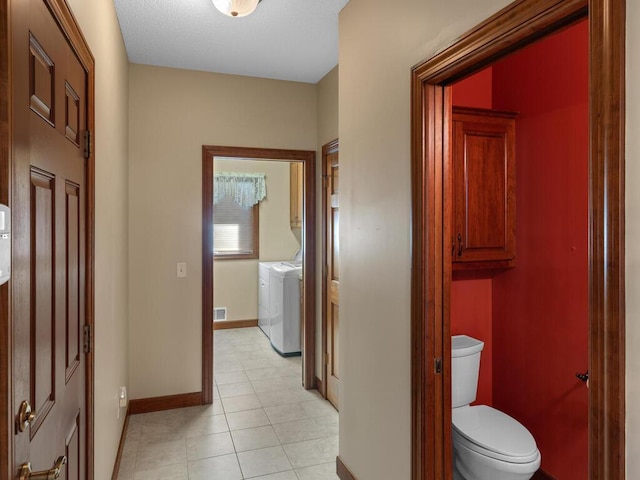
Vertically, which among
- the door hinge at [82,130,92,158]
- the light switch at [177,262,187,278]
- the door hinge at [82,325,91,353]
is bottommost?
Answer: the door hinge at [82,325,91,353]

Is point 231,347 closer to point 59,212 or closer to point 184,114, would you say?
point 184,114

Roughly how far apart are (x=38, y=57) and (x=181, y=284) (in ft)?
8.28

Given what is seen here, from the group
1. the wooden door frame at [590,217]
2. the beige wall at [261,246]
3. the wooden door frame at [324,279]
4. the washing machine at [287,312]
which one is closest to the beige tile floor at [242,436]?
the wooden door frame at [324,279]

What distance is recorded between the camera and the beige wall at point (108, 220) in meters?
1.86

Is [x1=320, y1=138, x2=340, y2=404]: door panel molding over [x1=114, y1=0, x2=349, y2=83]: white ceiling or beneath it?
beneath

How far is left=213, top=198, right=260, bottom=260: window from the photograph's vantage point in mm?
6105

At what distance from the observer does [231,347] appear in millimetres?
5148

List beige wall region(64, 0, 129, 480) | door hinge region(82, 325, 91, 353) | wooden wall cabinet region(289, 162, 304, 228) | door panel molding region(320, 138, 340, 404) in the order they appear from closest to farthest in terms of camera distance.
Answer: door hinge region(82, 325, 91, 353)
beige wall region(64, 0, 129, 480)
door panel molding region(320, 138, 340, 404)
wooden wall cabinet region(289, 162, 304, 228)

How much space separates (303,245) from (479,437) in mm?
2094

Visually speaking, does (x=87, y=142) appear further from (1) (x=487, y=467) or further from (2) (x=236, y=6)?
(1) (x=487, y=467)

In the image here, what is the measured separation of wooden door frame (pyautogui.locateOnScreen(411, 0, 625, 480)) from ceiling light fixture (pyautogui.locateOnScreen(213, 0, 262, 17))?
0.99 meters
